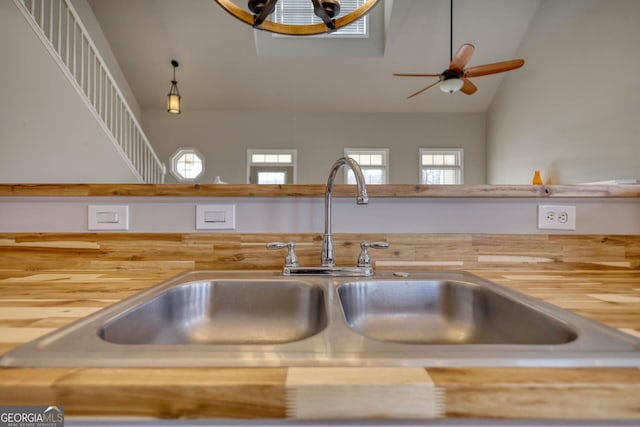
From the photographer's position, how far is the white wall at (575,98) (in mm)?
2389

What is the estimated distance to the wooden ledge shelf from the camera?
2.93ft

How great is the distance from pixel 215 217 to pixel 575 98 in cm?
369

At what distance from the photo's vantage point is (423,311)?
2.57 ft

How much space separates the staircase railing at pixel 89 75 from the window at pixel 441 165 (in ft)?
13.0

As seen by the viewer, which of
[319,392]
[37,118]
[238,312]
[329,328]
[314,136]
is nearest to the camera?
[319,392]

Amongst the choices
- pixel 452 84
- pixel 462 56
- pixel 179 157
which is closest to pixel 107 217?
pixel 462 56

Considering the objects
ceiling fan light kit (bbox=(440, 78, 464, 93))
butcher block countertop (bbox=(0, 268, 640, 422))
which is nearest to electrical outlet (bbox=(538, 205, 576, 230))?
butcher block countertop (bbox=(0, 268, 640, 422))

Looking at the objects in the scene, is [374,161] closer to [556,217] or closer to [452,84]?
[452,84]

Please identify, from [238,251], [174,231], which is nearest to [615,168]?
[238,251]

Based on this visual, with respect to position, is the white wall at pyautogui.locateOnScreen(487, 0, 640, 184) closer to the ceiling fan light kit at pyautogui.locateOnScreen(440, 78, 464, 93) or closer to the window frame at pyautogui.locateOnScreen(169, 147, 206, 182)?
the ceiling fan light kit at pyautogui.locateOnScreen(440, 78, 464, 93)

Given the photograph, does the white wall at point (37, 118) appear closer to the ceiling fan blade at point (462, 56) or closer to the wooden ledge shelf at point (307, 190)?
the wooden ledge shelf at point (307, 190)

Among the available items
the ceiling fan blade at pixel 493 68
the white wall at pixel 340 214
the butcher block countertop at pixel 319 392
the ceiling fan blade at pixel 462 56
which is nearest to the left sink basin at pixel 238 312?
the white wall at pixel 340 214

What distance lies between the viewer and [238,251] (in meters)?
0.92

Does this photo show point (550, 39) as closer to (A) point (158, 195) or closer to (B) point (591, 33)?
(B) point (591, 33)
